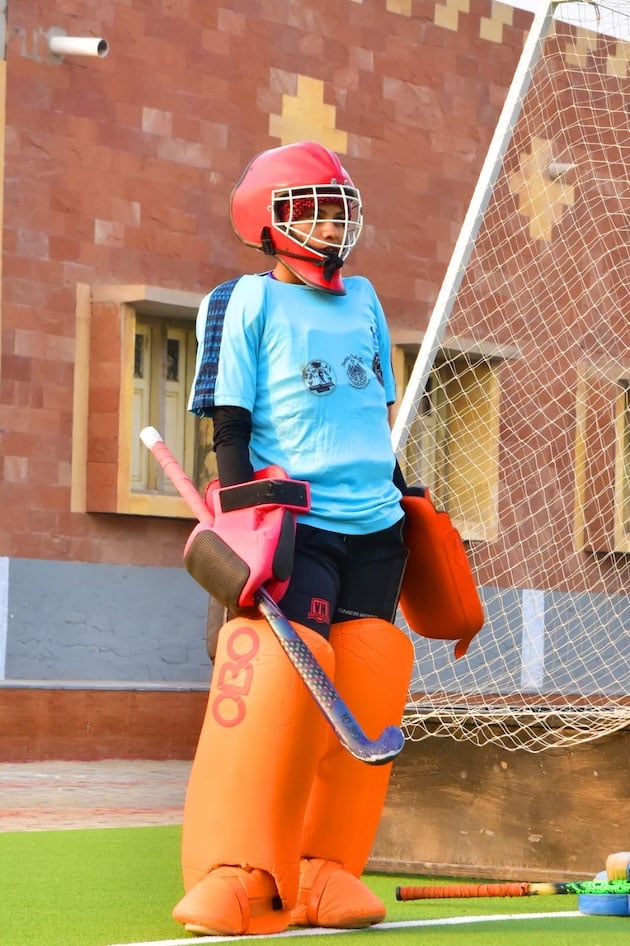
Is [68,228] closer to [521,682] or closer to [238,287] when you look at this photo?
[521,682]

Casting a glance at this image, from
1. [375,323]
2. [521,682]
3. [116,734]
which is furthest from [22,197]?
[375,323]

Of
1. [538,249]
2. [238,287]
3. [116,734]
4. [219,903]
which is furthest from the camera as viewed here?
[538,249]

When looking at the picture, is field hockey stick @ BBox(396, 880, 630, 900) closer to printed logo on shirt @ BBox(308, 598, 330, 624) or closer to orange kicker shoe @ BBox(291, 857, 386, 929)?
orange kicker shoe @ BBox(291, 857, 386, 929)

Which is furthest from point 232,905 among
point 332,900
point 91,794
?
point 91,794

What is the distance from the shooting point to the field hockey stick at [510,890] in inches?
196

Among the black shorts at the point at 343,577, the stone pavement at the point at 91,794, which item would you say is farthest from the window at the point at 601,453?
the black shorts at the point at 343,577

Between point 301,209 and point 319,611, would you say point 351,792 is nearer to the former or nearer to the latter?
point 319,611

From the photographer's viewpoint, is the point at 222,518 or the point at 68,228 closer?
the point at 222,518

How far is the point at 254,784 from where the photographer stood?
14.9 feet

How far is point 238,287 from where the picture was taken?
194 inches

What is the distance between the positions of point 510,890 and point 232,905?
2.69 feet

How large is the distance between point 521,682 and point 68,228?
456cm

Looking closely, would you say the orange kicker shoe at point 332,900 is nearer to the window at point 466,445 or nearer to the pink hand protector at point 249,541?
the pink hand protector at point 249,541

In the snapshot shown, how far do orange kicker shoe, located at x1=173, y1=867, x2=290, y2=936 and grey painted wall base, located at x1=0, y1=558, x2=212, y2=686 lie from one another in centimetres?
767
